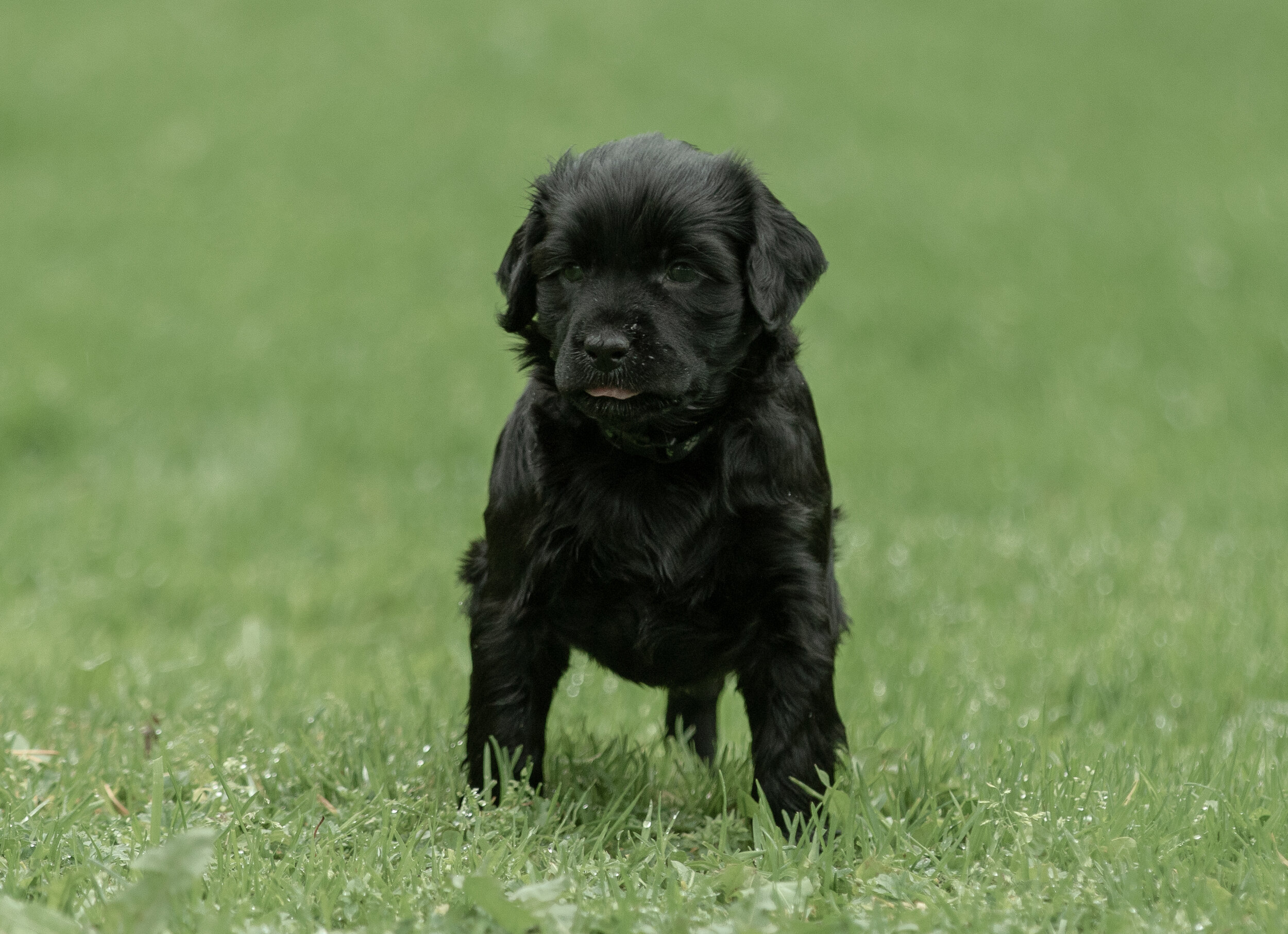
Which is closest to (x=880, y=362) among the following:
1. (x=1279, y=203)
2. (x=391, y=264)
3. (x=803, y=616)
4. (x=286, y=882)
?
(x=391, y=264)

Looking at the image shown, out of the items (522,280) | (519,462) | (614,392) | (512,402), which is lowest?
(512,402)

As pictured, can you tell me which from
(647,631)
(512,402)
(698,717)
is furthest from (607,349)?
(512,402)

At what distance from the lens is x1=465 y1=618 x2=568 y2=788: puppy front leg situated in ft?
11.1

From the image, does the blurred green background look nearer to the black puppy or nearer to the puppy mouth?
the black puppy

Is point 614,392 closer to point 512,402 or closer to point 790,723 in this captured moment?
point 790,723

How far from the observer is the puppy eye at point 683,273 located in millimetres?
3145

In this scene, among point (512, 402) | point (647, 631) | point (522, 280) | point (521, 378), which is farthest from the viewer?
point (521, 378)

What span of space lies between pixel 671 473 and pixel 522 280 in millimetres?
609

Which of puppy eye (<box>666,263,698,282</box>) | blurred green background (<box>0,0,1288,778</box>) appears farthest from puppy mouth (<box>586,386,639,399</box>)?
blurred green background (<box>0,0,1288,778</box>)

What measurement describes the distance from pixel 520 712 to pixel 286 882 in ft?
2.48

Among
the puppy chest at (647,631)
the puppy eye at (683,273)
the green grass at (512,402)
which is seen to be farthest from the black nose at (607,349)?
the green grass at (512,402)

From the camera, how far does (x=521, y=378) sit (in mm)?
9641

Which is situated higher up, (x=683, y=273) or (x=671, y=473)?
(x=683, y=273)

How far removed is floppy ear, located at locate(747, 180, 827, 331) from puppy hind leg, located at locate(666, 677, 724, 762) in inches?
51.9
